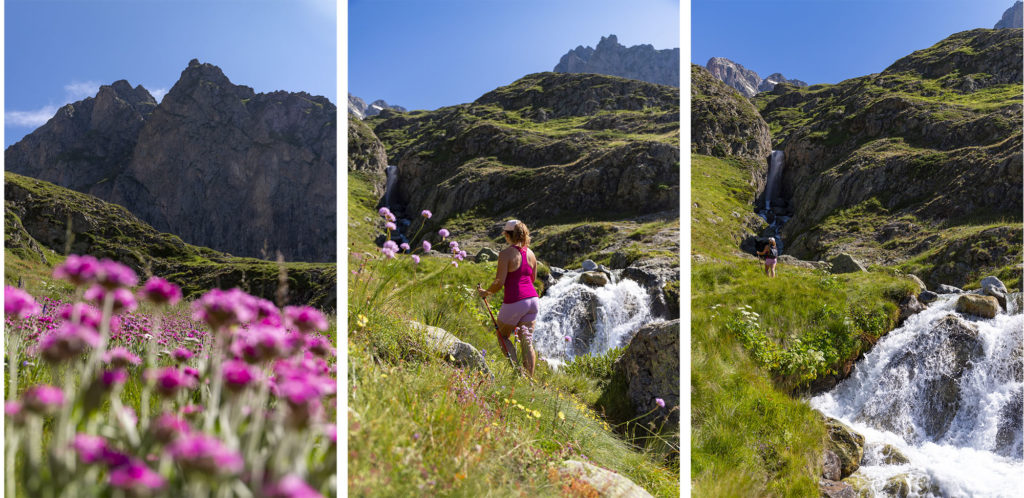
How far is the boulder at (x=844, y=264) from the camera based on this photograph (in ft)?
11.0

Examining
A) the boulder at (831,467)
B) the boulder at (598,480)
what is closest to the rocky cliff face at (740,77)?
the boulder at (831,467)

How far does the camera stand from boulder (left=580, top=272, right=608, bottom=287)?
7172 mm

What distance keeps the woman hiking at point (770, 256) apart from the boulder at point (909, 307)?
0.77 m

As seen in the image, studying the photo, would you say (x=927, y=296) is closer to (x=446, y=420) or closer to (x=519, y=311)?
(x=519, y=311)

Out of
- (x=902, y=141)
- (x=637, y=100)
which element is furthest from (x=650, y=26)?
(x=637, y=100)

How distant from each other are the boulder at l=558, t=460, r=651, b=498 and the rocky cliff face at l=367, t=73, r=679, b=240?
18.8 ft

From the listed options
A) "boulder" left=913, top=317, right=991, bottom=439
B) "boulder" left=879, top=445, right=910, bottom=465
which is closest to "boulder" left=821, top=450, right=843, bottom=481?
"boulder" left=879, top=445, right=910, bottom=465

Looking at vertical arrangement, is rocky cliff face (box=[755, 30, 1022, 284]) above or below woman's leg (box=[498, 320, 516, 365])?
above

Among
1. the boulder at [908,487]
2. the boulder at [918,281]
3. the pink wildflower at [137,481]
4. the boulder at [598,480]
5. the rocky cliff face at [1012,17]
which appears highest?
the rocky cliff face at [1012,17]

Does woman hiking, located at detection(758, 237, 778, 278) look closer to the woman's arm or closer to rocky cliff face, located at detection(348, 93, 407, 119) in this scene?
the woman's arm

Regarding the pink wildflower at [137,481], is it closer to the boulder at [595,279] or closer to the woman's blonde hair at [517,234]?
the woman's blonde hair at [517,234]

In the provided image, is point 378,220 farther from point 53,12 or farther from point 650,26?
point 650,26

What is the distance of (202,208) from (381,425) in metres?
1.01

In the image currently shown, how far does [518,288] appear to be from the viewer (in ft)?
11.4
